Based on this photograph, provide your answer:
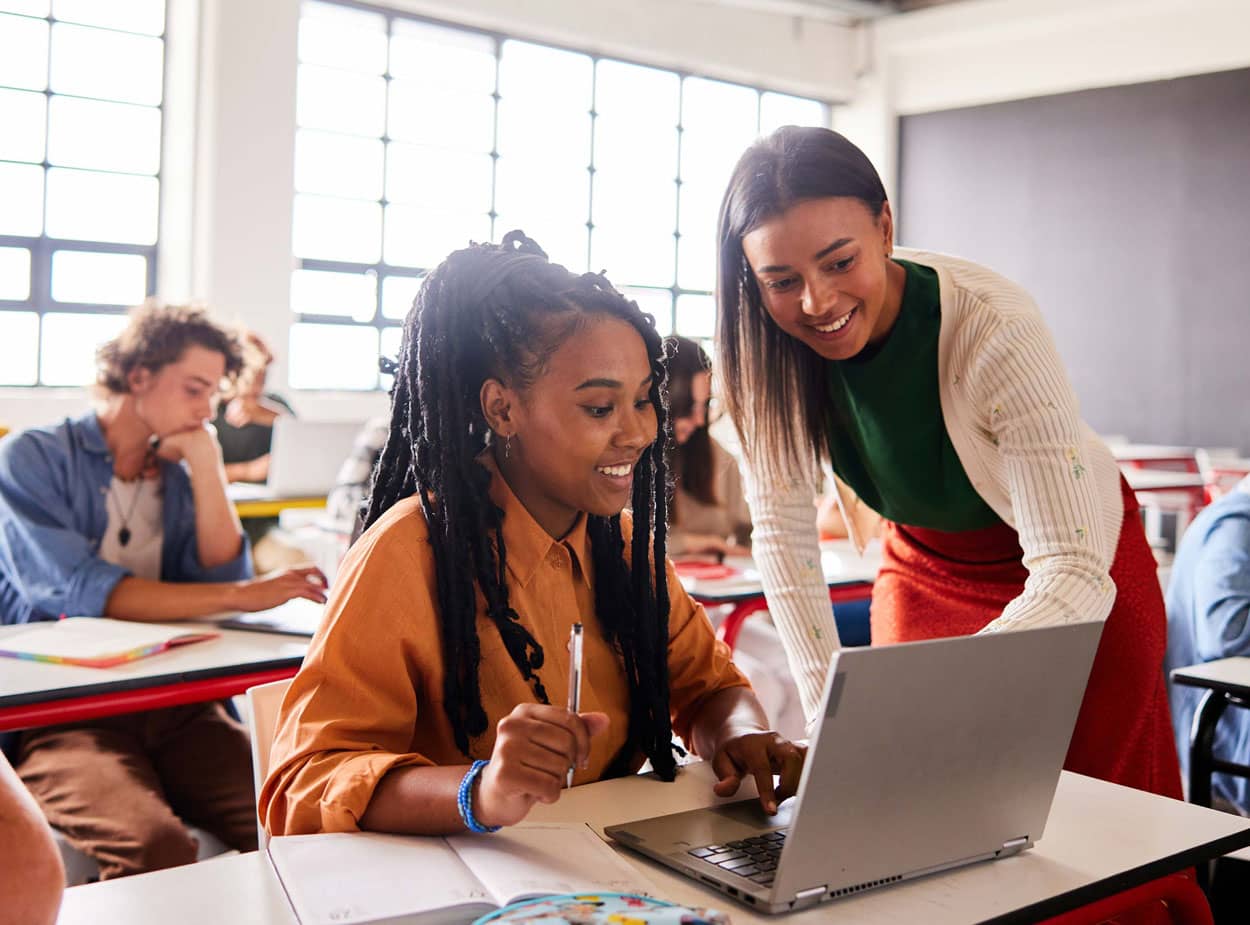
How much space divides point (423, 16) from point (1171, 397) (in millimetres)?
5175

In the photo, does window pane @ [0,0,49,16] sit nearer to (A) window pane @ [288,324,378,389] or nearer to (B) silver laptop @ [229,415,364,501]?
(A) window pane @ [288,324,378,389]

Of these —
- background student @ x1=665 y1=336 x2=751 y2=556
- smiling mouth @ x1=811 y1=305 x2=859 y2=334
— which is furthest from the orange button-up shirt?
background student @ x1=665 y1=336 x2=751 y2=556

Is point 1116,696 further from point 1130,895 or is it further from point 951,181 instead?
point 951,181

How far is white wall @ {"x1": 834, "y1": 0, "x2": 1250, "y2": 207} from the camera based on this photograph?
769 centimetres

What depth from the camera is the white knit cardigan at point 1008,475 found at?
1.46m

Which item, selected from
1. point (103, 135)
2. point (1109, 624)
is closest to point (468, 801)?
point (1109, 624)

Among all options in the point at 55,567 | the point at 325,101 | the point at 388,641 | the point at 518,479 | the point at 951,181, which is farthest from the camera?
the point at 951,181

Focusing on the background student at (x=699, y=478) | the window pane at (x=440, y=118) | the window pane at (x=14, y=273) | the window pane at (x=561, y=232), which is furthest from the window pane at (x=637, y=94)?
the background student at (x=699, y=478)

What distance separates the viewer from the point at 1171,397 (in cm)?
778

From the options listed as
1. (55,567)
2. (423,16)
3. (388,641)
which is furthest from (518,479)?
(423,16)

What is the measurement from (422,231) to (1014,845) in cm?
714

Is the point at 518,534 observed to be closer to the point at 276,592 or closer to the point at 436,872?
the point at 436,872

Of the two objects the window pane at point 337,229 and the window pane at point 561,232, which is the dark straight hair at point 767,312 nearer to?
the window pane at point 337,229

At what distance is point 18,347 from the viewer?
6.42 m
